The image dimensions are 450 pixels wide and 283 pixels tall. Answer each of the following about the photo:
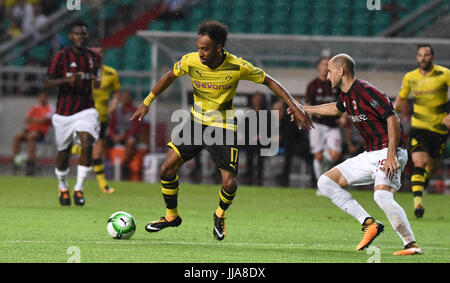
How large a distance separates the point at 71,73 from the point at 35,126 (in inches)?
316

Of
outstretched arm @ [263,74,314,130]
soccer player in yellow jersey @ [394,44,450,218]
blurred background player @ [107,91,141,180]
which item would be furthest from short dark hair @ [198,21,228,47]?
blurred background player @ [107,91,141,180]

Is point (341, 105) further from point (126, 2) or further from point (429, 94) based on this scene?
point (126, 2)

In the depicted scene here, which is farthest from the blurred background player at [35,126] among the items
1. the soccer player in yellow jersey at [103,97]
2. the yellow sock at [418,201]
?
the yellow sock at [418,201]

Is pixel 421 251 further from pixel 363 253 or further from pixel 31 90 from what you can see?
pixel 31 90

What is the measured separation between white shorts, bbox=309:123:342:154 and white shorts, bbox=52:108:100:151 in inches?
174

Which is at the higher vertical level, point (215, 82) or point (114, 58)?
point (215, 82)

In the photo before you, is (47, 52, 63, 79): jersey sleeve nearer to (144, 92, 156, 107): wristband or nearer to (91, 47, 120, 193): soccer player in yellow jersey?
(91, 47, 120, 193): soccer player in yellow jersey

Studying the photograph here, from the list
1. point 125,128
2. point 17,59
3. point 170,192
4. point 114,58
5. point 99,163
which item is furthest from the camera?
point 17,59

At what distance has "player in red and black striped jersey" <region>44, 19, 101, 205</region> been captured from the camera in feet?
36.6

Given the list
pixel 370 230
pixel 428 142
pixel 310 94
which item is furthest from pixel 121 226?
pixel 310 94

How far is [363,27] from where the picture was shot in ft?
71.4

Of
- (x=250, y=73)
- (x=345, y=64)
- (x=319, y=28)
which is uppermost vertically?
(x=319, y=28)

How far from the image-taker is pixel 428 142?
38.1 feet
